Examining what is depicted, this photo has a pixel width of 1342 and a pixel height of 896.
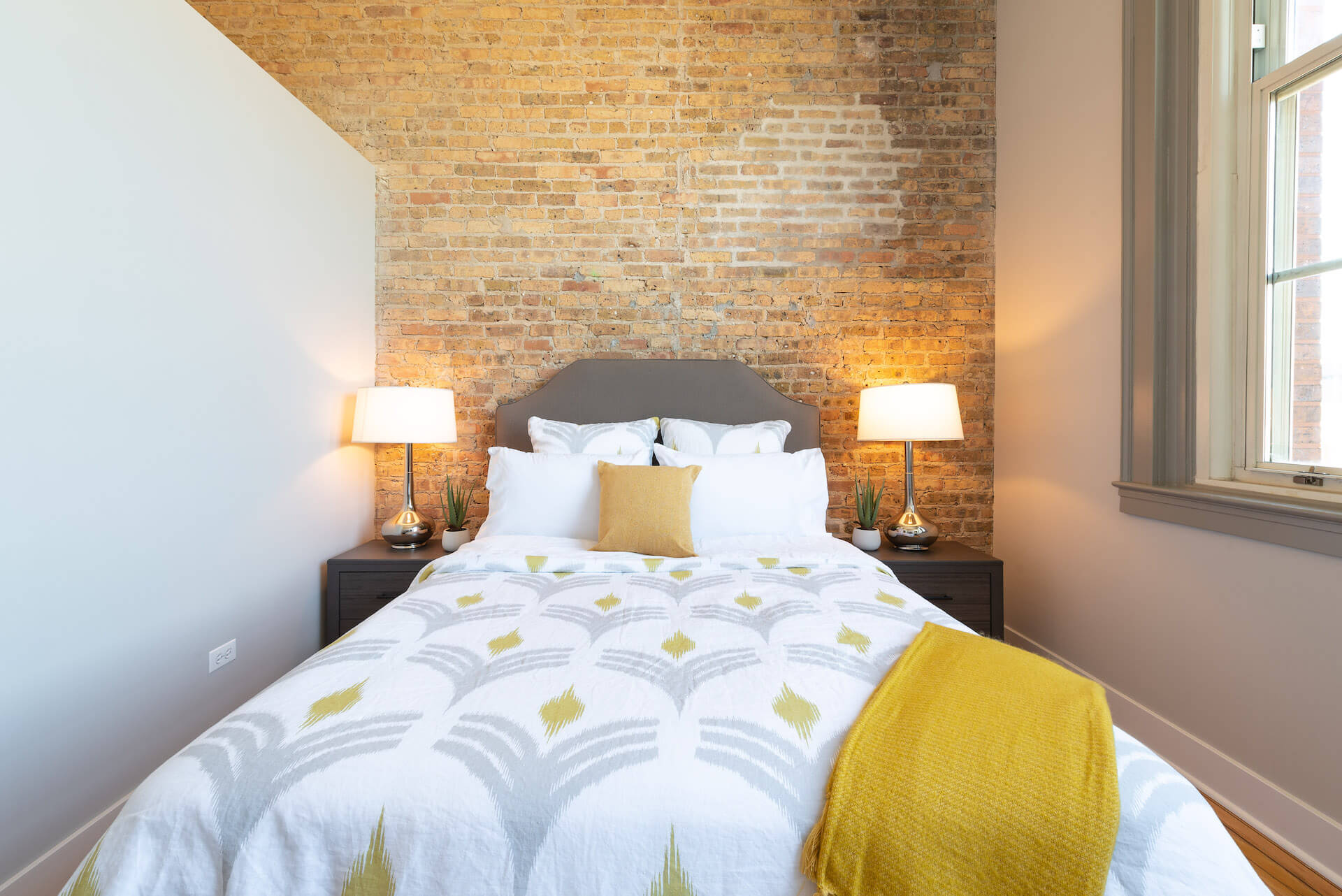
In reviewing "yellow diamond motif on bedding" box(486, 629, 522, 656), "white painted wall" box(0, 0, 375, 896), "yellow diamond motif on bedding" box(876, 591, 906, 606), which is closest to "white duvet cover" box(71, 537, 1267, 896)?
"yellow diamond motif on bedding" box(486, 629, 522, 656)

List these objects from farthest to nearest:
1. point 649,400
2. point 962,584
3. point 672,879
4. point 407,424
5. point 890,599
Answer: point 649,400 → point 407,424 → point 962,584 → point 890,599 → point 672,879

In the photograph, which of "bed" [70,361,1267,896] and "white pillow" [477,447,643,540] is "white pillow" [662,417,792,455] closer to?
→ "white pillow" [477,447,643,540]

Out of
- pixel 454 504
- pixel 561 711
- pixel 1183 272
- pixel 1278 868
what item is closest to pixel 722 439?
pixel 454 504

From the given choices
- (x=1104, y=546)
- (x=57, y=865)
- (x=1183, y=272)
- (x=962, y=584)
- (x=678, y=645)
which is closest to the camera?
(x=678, y=645)

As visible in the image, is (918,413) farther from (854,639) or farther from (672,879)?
(672,879)

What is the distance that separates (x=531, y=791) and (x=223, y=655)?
1.74m

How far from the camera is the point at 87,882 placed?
82cm

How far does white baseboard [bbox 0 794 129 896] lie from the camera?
1415 mm

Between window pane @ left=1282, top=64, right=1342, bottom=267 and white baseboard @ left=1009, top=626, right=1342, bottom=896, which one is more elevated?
window pane @ left=1282, top=64, right=1342, bottom=267

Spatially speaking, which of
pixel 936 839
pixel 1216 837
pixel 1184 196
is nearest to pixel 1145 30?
pixel 1184 196

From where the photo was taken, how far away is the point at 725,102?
298cm

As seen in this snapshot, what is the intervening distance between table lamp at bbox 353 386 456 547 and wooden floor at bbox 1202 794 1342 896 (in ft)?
9.09

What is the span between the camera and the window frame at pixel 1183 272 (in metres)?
1.90

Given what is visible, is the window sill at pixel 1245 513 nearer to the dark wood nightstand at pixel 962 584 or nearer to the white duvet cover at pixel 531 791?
the dark wood nightstand at pixel 962 584
